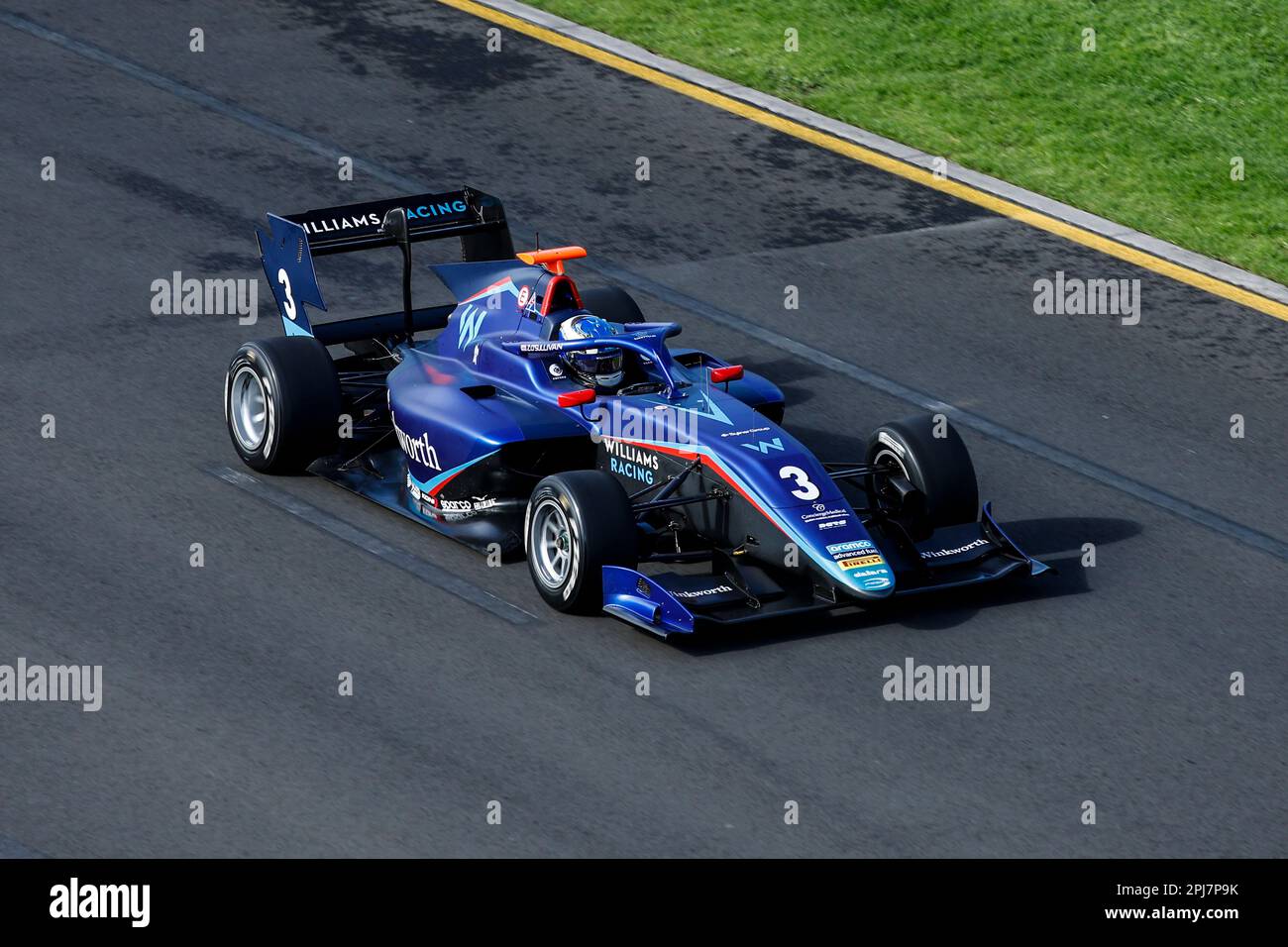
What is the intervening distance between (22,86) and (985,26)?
25.3ft

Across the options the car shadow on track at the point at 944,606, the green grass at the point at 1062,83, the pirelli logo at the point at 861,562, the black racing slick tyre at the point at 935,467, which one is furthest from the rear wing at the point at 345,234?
the green grass at the point at 1062,83

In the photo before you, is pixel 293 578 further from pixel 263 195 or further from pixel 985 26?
pixel 985 26

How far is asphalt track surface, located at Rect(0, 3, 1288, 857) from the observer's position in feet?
29.6

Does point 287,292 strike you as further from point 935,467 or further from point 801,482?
point 935,467

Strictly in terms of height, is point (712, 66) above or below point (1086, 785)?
above

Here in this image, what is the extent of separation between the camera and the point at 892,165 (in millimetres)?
16703

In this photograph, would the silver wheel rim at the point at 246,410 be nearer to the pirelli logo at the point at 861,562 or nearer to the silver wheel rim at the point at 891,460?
the silver wheel rim at the point at 891,460

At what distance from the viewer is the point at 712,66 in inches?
713

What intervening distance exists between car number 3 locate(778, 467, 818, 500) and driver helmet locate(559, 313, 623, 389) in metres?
1.22

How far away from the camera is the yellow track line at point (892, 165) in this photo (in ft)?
49.8

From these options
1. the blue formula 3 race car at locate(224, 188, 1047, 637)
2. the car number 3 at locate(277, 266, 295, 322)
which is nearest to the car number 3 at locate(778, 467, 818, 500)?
the blue formula 3 race car at locate(224, 188, 1047, 637)

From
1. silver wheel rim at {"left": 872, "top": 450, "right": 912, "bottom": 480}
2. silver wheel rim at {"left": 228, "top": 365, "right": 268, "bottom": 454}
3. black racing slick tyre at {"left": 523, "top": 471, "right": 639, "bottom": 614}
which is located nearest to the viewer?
black racing slick tyre at {"left": 523, "top": 471, "right": 639, "bottom": 614}

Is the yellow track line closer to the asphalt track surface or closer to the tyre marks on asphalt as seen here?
the asphalt track surface
